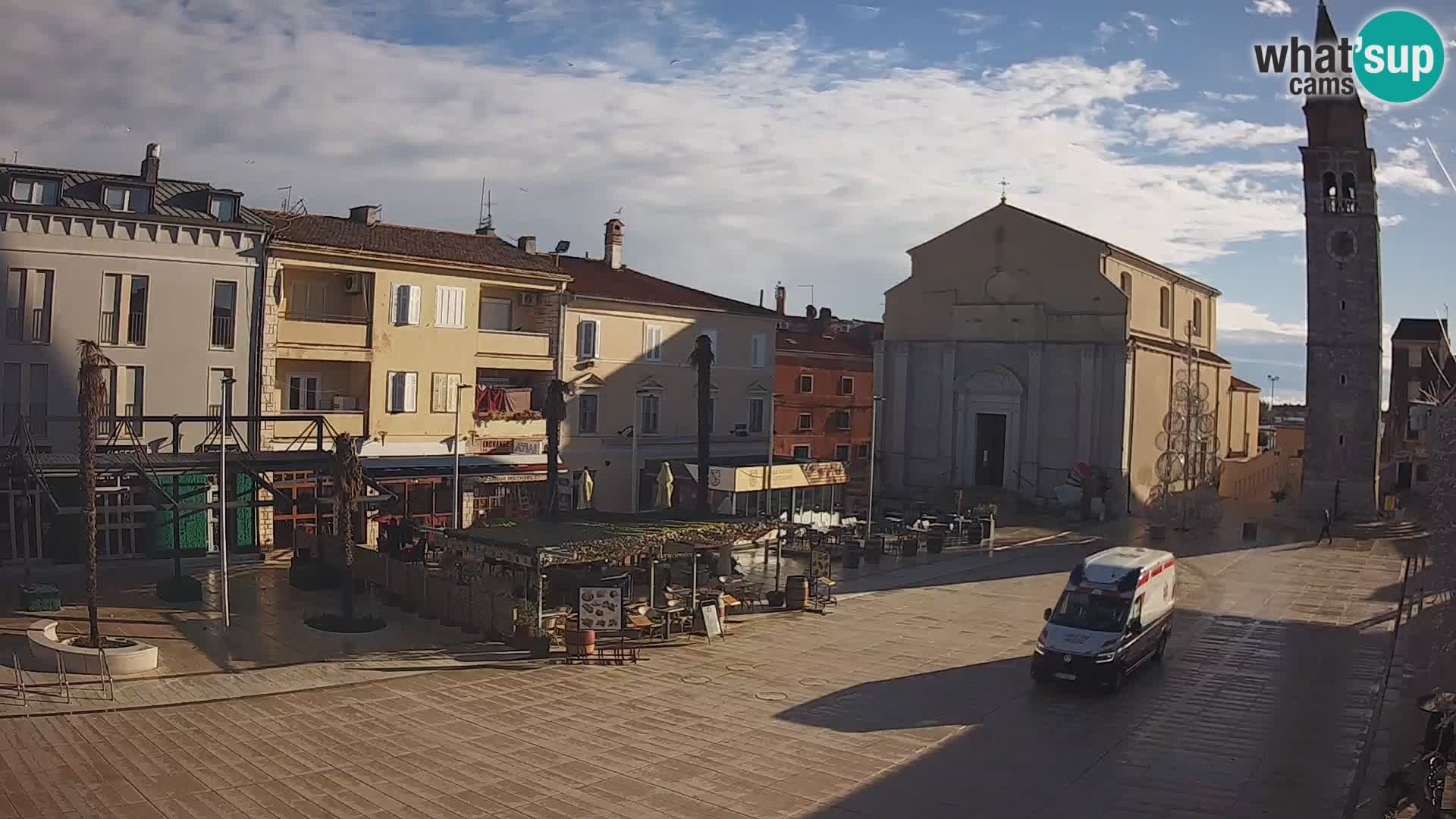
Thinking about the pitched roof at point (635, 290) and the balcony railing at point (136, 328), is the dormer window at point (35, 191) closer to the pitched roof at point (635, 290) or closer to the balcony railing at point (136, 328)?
the balcony railing at point (136, 328)

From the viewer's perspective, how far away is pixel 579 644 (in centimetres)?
2366

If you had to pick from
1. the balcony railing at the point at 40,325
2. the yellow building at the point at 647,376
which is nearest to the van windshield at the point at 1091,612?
the yellow building at the point at 647,376

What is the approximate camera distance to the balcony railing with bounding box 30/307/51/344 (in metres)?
32.1

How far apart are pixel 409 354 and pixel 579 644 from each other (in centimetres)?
1880

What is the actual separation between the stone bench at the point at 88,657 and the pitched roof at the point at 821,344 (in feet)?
122

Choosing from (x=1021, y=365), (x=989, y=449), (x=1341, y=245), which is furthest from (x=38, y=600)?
(x=1341, y=245)

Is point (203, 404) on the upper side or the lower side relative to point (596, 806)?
upper

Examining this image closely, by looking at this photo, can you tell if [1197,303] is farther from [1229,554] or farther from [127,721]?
[127,721]

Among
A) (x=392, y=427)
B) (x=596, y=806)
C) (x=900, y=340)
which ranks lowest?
(x=596, y=806)

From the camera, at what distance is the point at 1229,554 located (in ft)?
148

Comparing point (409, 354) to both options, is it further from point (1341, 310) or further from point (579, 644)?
point (1341, 310)

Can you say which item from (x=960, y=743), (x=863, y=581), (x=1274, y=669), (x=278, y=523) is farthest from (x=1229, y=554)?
(x=278, y=523)

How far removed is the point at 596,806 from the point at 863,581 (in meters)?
20.6

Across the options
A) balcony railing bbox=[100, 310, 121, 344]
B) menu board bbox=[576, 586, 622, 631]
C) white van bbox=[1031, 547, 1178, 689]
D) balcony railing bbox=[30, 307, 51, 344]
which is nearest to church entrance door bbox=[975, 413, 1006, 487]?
white van bbox=[1031, 547, 1178, 689]
